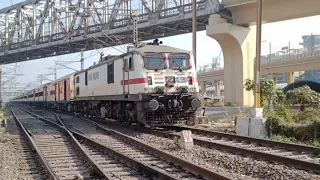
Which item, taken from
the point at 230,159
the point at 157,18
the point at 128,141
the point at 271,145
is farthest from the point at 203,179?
the point at 157,18

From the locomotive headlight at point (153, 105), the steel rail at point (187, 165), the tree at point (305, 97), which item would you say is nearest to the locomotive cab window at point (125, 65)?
the locomotive headlight at point (153, 105)

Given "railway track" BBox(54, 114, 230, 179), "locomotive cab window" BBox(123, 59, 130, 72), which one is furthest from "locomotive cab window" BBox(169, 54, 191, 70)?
"railway track" BBox(54, 114, 230, 179)

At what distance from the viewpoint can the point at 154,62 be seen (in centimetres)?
1480

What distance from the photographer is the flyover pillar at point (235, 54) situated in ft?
91.2

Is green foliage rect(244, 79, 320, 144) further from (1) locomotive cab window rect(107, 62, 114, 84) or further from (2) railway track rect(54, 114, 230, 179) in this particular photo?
(1) locomotive cab window rect(107, 62, 114, 84)

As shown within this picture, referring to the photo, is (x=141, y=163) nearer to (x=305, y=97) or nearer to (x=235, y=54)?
(x=305, y=97)

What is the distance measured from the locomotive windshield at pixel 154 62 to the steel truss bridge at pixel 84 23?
14.1 meters

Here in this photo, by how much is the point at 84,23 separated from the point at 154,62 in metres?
32.5

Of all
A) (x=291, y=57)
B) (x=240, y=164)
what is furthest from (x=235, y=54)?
(x=291, y=57)

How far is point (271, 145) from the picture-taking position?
10422 mm

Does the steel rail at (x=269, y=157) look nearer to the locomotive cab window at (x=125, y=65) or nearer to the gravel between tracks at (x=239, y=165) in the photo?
the gravel between tracks at (x=239, y=165)

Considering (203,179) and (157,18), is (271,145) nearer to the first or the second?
(203,179)

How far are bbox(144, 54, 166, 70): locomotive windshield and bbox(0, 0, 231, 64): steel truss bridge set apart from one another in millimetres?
14137

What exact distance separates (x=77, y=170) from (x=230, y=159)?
136 inches
